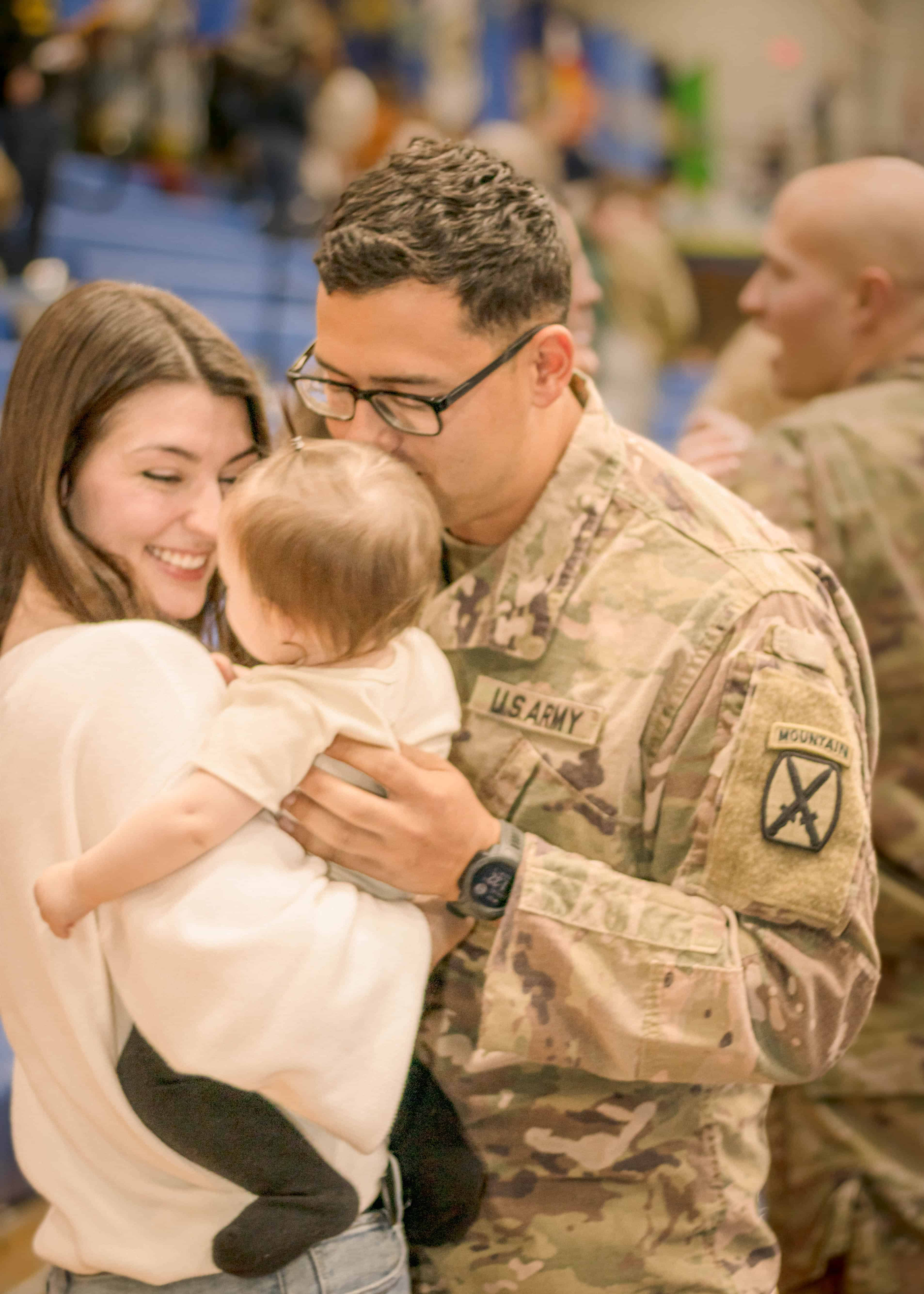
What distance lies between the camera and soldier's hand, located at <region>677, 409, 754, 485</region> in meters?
2.16

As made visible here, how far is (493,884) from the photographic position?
4.07ft

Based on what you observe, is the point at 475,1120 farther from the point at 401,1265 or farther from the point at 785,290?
the point at 785,290

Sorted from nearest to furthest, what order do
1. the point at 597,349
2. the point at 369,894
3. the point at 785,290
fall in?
the point at 369,894 → the point at 785,290 → the point at 597,349

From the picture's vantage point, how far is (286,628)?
3.77 ft

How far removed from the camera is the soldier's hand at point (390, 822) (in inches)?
45.6

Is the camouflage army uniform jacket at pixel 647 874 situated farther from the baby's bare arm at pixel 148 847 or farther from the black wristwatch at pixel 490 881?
the baby's bare arm at pixel 148 847

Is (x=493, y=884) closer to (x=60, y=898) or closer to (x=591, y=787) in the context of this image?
(x=591, y=787)

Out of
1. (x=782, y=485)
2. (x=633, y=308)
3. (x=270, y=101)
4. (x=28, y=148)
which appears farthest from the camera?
(x=270, y=101)

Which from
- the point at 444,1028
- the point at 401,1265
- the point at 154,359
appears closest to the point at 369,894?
the point at 444,1028

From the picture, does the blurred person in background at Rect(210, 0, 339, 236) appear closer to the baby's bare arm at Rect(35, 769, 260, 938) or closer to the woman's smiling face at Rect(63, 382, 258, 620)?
the woman's smiling face at Rect(63, 382, 258, 620)

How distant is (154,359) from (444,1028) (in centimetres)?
87

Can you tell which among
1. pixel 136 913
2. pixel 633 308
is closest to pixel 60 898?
pixel 136 913

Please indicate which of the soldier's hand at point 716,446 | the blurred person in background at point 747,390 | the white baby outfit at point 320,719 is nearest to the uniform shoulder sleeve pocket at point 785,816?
the white baby outfit at point 320,719

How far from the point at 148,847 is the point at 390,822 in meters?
0.25
